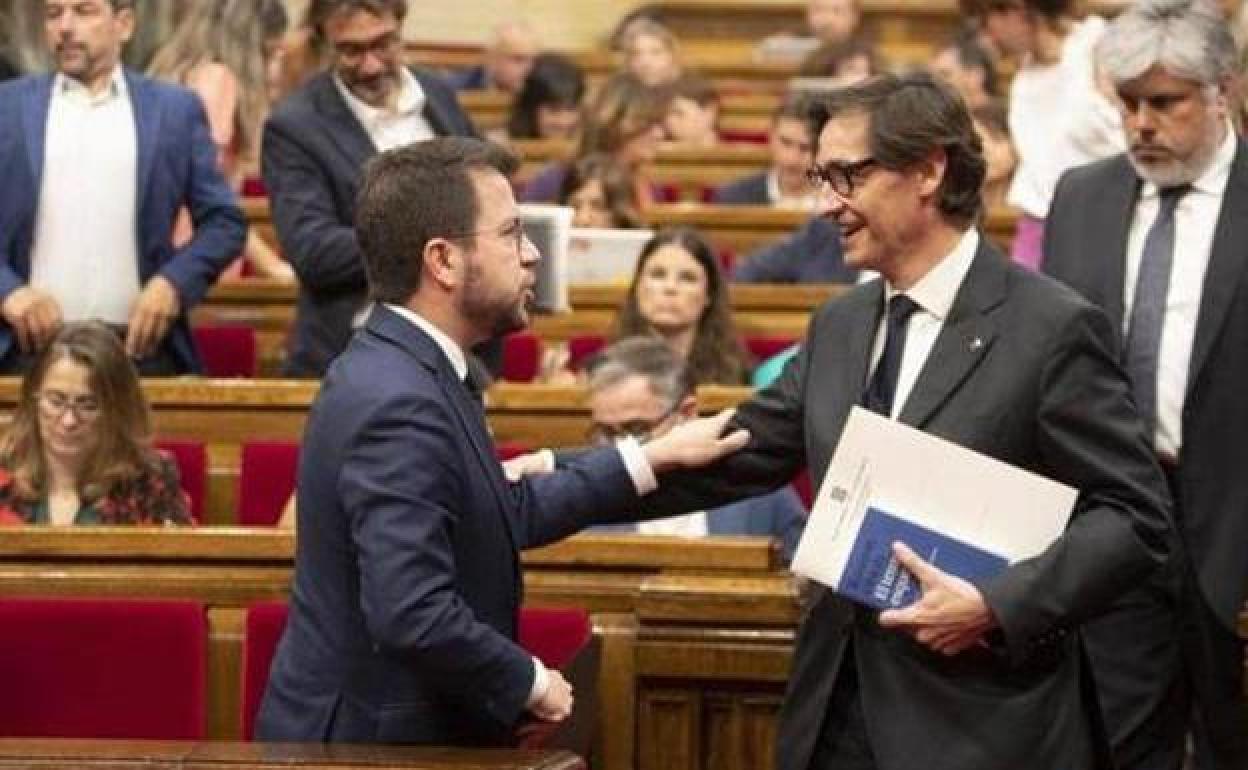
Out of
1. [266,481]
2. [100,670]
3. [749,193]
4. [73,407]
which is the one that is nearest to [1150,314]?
[100,670]

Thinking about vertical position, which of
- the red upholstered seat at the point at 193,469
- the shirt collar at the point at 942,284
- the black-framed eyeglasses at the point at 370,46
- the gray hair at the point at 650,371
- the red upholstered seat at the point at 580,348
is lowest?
the red upholstered seat at the point at 193,469

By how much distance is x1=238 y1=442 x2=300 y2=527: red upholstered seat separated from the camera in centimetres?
517

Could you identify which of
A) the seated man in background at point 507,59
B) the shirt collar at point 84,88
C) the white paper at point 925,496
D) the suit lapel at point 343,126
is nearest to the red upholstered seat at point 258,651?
the white paper at point 925,496

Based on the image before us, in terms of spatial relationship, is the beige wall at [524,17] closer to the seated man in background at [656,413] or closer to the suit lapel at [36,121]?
the suit lapel at [36,121]

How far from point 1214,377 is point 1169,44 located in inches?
18.7

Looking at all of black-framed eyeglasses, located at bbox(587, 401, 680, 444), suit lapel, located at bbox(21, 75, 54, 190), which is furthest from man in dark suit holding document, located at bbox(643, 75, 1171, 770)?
suit lapel, located at bbox(21, 75, 54, 190)

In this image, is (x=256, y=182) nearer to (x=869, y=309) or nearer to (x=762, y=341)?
(x=762, y=341)

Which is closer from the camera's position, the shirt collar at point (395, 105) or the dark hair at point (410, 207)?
the dark hair at point (410, 207)

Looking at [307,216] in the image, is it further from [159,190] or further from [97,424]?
[97,424]

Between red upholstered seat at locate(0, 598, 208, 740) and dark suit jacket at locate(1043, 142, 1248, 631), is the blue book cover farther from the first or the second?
red upholstered seat at locate(0, 598, 208, 740)

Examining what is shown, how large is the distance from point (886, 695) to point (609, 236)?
3.55 m

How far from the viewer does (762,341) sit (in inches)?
253

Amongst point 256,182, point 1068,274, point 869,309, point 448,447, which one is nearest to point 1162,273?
point 1068,274

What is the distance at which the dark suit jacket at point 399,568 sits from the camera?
3.01m
